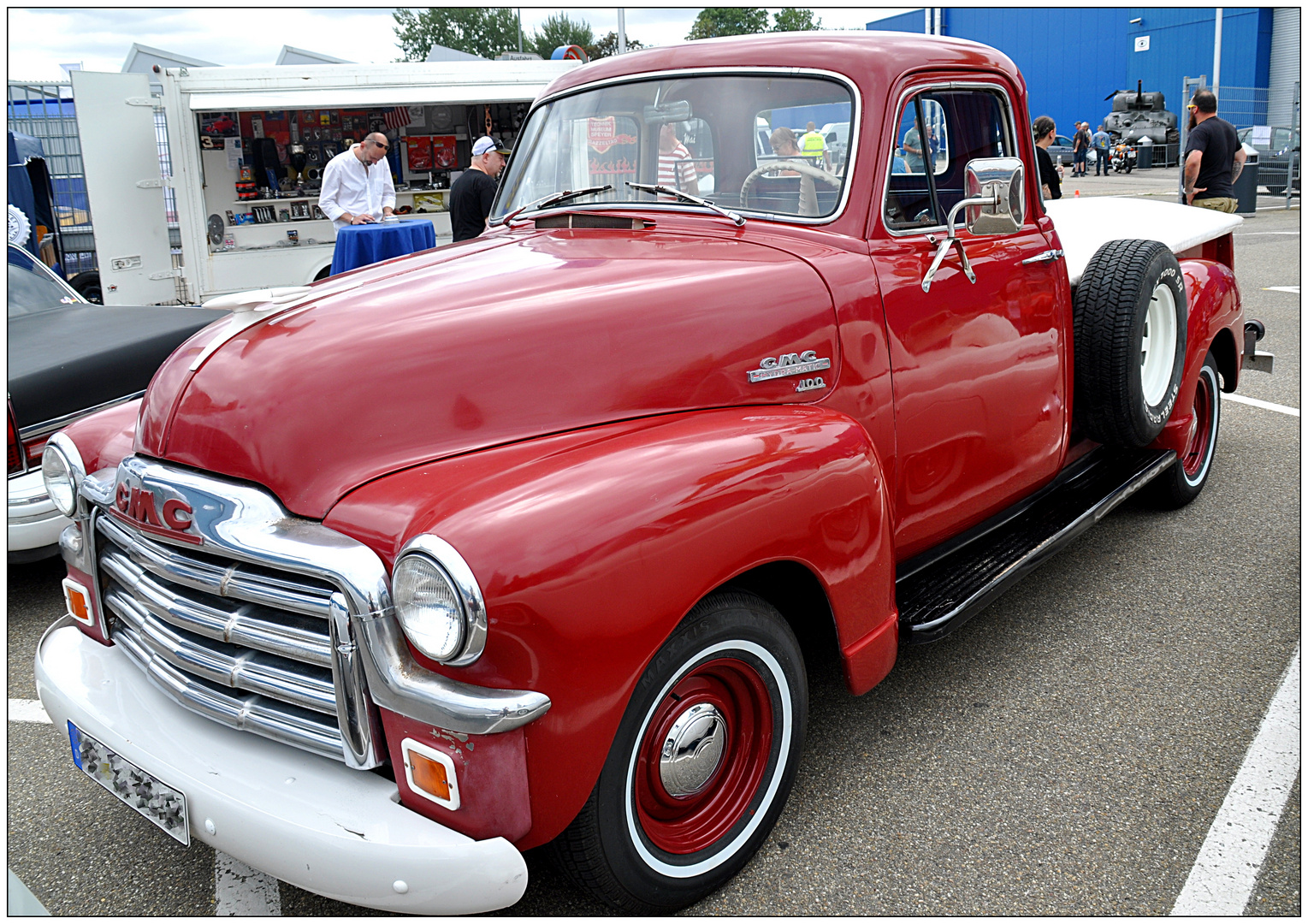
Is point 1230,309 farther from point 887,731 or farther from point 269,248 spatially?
point 269,248

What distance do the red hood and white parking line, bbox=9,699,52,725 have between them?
1.50 m

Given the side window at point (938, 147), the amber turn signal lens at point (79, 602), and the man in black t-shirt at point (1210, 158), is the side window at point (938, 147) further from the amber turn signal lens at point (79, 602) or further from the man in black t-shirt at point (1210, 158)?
the man in black t-shirt at point (1210, 158)

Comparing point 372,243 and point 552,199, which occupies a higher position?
point 552,199

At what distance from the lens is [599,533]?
78.5 inches

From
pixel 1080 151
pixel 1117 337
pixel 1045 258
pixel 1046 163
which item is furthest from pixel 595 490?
pixel 1080 151

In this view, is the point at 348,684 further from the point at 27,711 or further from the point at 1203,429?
the point at 1203,429

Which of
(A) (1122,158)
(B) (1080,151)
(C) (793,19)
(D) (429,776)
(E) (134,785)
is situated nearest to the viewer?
(D) (429,776)

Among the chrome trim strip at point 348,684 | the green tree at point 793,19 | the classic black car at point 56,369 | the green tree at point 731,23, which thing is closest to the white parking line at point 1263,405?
the chrome trim strip at point 348,684

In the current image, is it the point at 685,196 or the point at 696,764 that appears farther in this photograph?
the point at 685,196

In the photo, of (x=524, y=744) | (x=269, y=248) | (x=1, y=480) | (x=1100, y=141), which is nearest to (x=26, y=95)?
(x=269, y=248)

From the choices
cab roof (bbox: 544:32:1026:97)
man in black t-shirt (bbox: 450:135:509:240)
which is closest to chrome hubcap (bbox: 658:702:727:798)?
cab roof (bbox: 544:32:1026:97)

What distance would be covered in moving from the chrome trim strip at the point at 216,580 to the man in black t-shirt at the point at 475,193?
5.74 m

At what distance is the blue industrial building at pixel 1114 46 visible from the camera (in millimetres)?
32094

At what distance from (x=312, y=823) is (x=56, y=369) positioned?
135 inches
